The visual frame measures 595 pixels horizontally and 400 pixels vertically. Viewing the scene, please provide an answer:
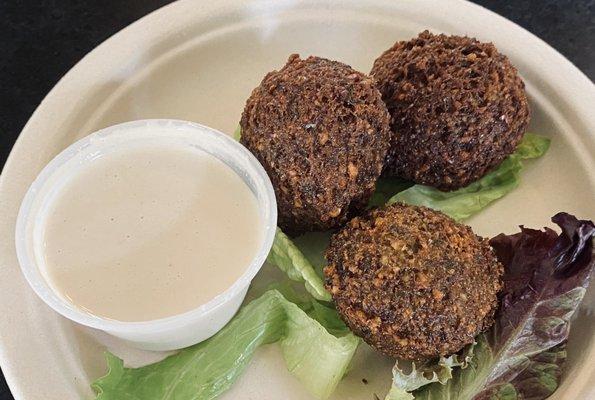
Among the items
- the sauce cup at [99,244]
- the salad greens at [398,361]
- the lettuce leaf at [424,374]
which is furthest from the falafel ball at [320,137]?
the lettuce leaf at [424,374]

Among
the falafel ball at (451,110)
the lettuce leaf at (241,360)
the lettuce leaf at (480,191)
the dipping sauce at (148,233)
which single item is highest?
the falafel ball at (451,110)

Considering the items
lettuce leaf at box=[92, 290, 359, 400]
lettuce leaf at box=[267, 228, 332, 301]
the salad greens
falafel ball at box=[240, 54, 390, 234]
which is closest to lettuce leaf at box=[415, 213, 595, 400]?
the salad greens

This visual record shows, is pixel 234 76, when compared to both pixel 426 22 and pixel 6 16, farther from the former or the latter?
pixel 6 16

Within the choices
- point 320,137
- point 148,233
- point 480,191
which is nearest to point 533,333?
point 480,191

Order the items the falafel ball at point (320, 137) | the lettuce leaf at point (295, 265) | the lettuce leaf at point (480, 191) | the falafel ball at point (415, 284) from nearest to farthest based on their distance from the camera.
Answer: the falafel ball at point (415, 284), the falafel ball at point (320, 137), the lettuce leaf at point (295, 265), the lettuce leaf at point (480, 191)

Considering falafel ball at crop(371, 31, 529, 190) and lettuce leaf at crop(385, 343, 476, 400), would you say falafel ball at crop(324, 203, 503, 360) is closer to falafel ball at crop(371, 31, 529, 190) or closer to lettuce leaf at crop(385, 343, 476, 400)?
lettuce leaf at crop(385, 343, 476, 400)

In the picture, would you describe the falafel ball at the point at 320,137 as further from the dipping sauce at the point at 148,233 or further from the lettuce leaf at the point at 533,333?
the lettuce leaf at the point at 533,333
